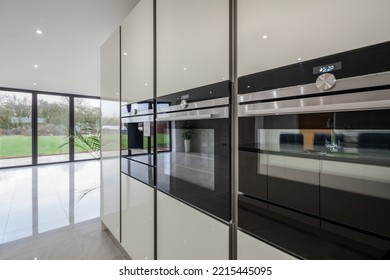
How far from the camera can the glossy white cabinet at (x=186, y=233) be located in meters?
1.06

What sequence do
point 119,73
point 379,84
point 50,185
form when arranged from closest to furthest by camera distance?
point 379,84 < point 119,73 < point 50,185

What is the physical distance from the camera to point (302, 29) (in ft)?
2.40

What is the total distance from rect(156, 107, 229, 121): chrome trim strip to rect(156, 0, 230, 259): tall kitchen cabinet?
0.14 meters

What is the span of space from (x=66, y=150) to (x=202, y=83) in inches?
346

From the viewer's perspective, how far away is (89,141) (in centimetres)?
384

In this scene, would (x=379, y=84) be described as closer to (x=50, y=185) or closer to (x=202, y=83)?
(x=202, y=83)

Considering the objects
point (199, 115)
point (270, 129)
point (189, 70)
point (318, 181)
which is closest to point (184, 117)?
point (199, 115)

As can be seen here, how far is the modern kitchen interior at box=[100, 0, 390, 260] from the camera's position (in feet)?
2.01

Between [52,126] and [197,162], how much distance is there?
8.40 metres

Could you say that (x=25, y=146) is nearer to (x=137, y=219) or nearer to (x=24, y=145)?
(x=24, y=145)

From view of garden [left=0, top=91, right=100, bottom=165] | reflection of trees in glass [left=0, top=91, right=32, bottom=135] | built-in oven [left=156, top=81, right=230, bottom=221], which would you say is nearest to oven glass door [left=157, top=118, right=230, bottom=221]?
built-in oven [left=156, top=81, right=230, bottom=221]

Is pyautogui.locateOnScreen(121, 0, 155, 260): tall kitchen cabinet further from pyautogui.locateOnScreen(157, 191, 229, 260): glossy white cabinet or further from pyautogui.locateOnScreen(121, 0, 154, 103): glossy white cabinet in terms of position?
pyautogui.locateOnScreen(157, 191, 229, 260): glossy white cabinet

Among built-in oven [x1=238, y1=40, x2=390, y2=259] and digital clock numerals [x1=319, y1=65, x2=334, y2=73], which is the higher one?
digital clock numerals [x1=319, y1=65, x2=334, y2=73]
